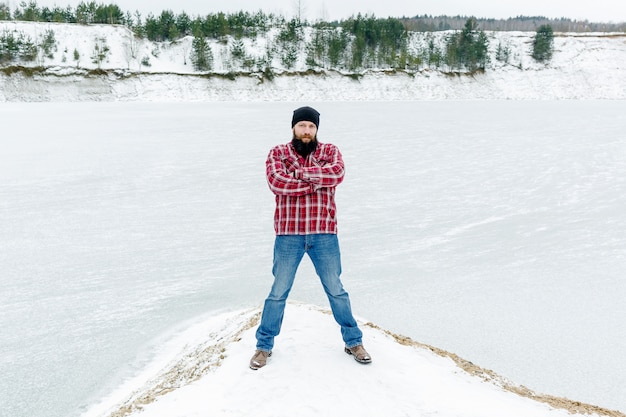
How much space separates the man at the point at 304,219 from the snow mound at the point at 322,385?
19cm

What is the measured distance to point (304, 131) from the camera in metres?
3.72

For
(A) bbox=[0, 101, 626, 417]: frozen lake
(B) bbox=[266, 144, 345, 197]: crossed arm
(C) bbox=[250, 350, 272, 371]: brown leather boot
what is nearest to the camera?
(B) bbox=[266, 144, 345, 197]: crossed arm

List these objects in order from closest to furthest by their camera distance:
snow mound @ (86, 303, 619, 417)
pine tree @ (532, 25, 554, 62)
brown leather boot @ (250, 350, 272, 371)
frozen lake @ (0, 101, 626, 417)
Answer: snow mound @ (86, 303, 619, 417)
brown leather boot @ (250, 350, 272, 371)
frozen lake @ (0, 101, 626, 417)
pine tree @ (532, 25, 554, 62)

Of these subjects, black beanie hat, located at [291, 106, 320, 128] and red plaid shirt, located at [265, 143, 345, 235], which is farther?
black beanie hat, located at [291, 106, 320, 128]

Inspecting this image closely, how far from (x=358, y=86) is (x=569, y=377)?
64107 mm

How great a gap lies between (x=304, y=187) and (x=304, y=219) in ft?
0.75

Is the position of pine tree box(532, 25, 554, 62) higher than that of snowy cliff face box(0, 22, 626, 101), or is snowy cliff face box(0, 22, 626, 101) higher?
pine tree box(532, 25, 554, 62)

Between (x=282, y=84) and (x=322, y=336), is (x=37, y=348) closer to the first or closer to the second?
(x=322, y=336)

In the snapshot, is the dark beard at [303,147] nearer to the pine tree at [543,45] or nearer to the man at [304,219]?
the man at [304,219]

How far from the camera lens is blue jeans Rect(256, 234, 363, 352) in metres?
3.71

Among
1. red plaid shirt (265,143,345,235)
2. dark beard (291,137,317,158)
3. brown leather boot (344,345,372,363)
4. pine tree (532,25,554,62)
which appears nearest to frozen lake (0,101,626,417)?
brown leather boot (344,345,372,363)

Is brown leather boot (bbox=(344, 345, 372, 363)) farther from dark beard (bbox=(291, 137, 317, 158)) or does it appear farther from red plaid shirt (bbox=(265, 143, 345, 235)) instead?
dark beard (bbox=(291, 137, 317, 158))

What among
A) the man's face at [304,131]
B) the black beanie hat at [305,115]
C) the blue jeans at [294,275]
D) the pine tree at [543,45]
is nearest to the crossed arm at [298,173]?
the man's face at [304,131]

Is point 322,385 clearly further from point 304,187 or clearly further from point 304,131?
point 304,131
